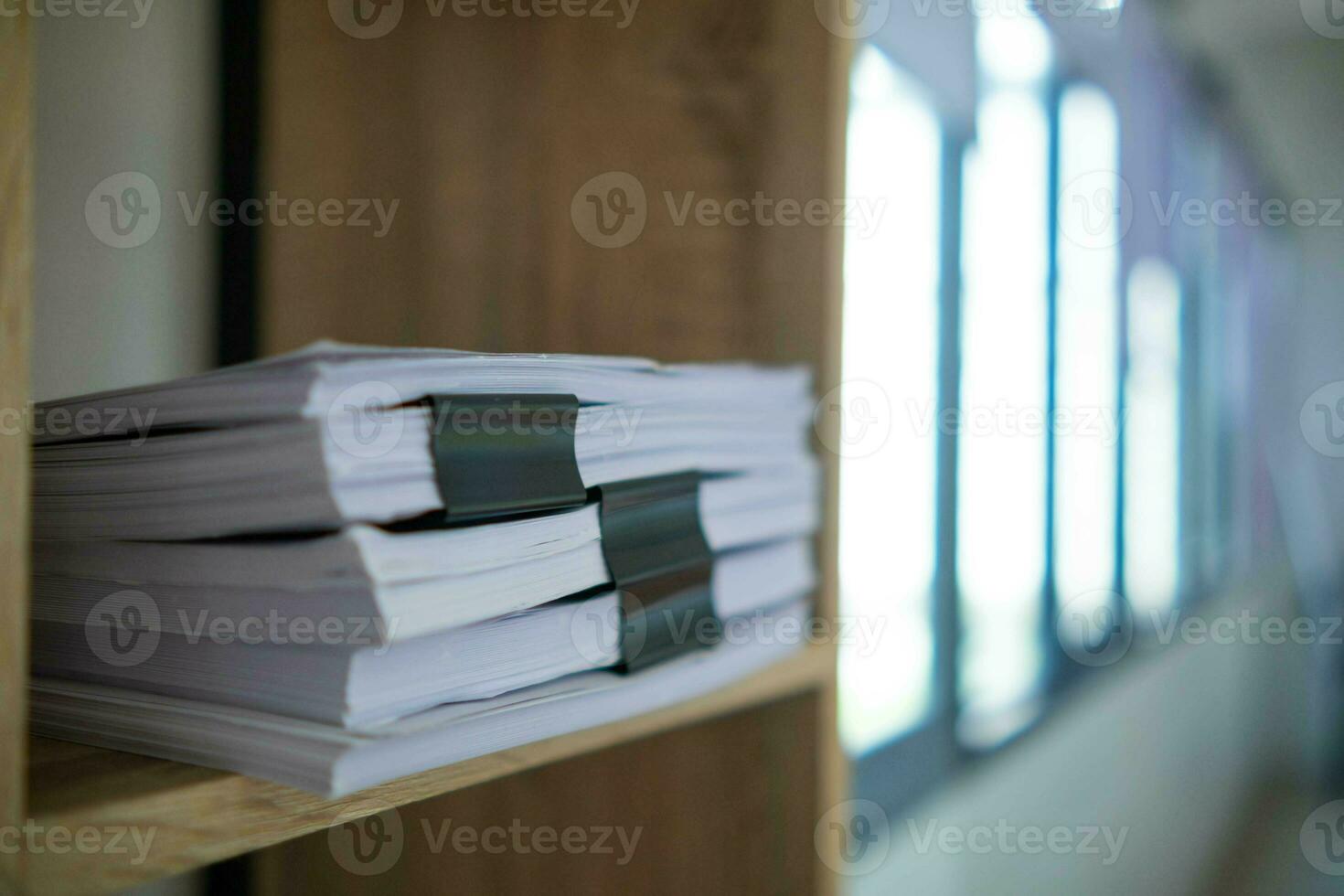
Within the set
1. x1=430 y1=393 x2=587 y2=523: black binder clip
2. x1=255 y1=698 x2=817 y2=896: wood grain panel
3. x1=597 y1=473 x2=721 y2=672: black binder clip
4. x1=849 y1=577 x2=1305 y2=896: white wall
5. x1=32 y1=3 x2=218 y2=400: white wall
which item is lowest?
x1=849 y1=577 x2=1305 y2=896: white wall

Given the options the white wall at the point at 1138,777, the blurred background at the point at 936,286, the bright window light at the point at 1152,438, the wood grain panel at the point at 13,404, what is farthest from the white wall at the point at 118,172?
the bright window light at the point at 1152,438

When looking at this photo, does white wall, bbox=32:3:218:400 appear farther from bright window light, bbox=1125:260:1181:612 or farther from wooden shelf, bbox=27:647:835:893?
bright window light, bbox=1125:260:1181:612

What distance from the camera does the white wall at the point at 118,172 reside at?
19.2 inches

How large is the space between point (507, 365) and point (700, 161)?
34 centimetres

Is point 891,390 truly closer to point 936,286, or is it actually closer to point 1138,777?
point 936,286

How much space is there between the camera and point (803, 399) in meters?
0.59

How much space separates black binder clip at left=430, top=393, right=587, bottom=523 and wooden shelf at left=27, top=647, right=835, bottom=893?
0.34 ft

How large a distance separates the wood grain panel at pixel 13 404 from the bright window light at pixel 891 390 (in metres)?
1.19

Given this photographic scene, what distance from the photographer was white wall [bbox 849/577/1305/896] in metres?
1.72

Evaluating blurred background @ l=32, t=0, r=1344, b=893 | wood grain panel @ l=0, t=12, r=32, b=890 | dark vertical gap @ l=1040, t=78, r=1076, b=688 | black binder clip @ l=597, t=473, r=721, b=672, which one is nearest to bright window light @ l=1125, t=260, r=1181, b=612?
blurred background @ l=32, t=0, r=1344, b=893

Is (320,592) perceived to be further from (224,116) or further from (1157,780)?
(1157,780)

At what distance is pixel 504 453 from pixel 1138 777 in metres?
3.15

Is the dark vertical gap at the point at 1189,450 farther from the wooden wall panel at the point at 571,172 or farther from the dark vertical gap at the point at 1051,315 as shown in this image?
the wooden wall panel at the point at 571,172

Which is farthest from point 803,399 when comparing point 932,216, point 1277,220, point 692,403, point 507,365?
point 1277,220
